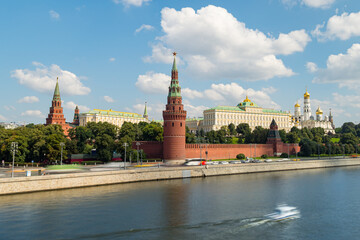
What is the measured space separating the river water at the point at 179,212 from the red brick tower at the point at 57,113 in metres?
68.8

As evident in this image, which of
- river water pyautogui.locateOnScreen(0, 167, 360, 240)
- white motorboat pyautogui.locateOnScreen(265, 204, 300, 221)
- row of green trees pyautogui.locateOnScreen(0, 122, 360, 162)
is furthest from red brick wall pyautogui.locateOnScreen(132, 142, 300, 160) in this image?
white motorboat pyautogui.locateOnScreen(265, 204, 300, 221)

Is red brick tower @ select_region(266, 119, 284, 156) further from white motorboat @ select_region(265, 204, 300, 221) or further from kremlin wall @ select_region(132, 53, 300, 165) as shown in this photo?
white motorboat @ select_region(265, 204, 300, 221)

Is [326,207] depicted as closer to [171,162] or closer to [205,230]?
[205,230]

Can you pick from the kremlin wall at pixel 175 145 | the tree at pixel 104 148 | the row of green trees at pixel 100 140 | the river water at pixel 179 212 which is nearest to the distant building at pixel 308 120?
the row of green trees at pixel 100 140

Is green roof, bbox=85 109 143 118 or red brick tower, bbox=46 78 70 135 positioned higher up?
green roof, bbox=85 109 143 118

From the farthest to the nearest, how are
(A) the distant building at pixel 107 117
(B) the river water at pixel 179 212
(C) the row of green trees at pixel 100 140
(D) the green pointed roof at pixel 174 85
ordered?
(A) the distant building at pixel 107 117 < (D) the green pointed roof at pixel 174 85 < (C) the row of green trees at pixel 100 140 < (B) the river water at pixel 179 212

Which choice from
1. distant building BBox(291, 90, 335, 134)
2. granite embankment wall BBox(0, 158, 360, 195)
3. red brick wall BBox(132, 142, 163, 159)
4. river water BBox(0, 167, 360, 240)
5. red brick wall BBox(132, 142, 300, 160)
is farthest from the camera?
distant building BBox(291, 90, 335, 134)

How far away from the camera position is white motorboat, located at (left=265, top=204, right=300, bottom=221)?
2975 cm

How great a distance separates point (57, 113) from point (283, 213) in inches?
3631

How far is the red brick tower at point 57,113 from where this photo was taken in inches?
4237

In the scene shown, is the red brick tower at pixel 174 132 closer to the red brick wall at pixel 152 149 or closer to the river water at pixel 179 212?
the red brick wall at pixel 152 149

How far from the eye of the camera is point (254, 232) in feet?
83.2

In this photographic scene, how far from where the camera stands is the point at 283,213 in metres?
31.2

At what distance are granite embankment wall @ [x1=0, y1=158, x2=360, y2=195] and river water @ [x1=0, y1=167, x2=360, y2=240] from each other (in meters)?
1.51
